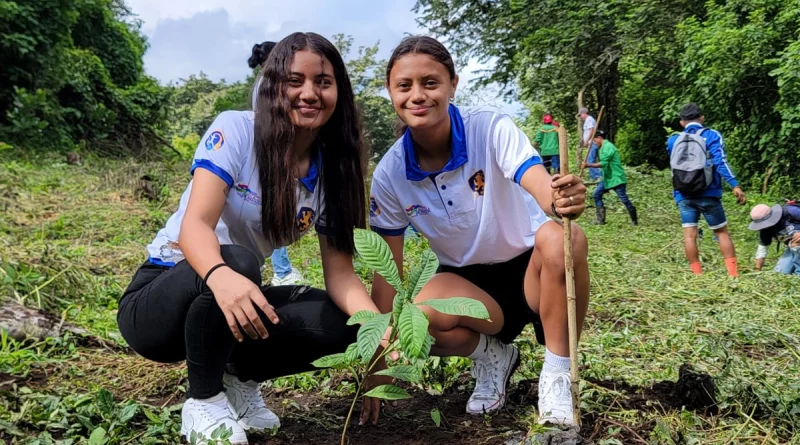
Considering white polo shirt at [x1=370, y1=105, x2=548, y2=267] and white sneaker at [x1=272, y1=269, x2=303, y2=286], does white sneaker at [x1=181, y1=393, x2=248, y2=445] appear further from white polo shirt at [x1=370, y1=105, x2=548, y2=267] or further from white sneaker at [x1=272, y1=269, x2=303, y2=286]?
white sneaker at [x1=272, y1=269, x2=303, y2=286]

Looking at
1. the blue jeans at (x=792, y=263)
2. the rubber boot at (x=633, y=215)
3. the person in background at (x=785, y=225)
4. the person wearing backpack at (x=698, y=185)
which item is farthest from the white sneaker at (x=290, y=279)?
the rubber boot at (x=633, y=215)

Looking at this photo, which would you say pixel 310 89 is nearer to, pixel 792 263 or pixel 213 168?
pixel 213 168

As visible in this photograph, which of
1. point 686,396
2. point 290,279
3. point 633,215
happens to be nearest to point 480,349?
point 686,396

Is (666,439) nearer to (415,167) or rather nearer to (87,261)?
(415,167)

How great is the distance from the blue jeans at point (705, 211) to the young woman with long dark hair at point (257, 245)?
167 inches

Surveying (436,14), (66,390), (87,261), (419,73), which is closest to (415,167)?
(419,73)

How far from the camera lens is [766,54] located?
23.6 ft

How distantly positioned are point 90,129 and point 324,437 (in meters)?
11.0

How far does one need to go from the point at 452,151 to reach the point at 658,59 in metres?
10.1

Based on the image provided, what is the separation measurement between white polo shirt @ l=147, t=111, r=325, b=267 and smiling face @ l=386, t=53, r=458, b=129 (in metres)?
0.32

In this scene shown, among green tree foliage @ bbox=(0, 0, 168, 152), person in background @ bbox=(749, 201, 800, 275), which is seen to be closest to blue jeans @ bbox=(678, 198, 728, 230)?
person in background @ bbox=(749, 201, 800, 275)

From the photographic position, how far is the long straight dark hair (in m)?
1.78

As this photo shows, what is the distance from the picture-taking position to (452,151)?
Result: 1934 millimetres

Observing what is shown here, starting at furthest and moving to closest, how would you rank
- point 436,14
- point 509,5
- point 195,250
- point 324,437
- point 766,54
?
point 436,14 < point 509,5 < point 766,54 < point 324,437 < point 195,250
